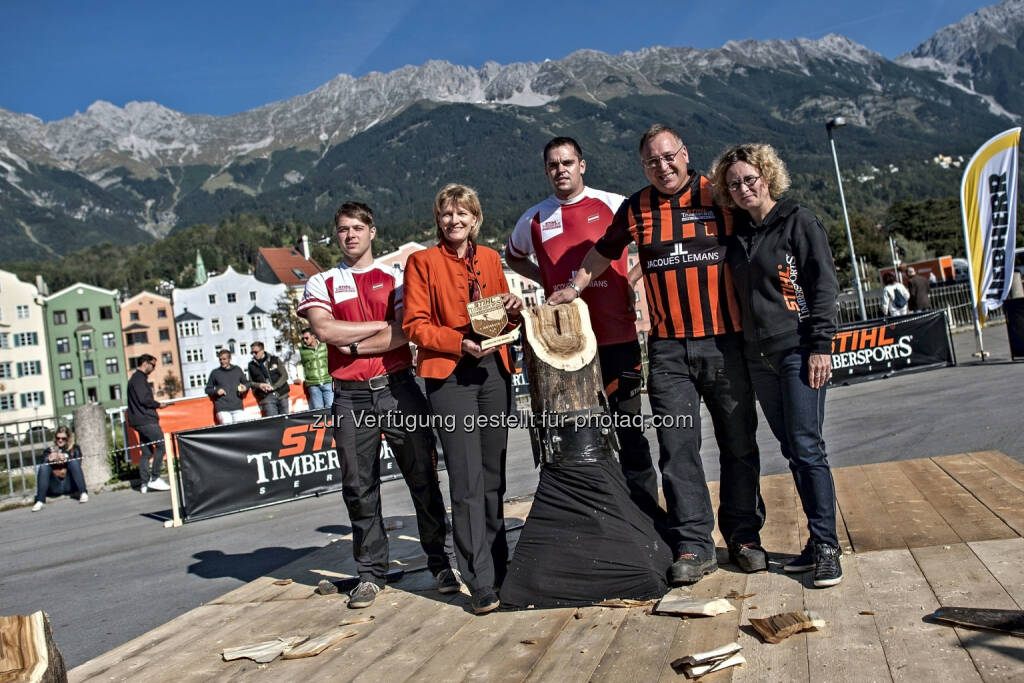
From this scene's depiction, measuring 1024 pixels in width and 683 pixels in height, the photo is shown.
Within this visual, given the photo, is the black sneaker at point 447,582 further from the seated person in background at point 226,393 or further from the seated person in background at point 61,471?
the seated person in background at point 61,471

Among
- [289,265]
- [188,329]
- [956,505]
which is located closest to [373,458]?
[956,505]

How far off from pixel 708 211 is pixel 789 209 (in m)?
0.40

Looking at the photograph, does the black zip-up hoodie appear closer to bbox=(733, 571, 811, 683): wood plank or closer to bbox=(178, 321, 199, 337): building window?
bbox=(733, 571, 811, 683): wood plank

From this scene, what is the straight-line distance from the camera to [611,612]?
11.0ft

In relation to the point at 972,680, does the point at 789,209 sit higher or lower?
higher

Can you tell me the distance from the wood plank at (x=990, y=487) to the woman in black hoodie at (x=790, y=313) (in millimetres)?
952

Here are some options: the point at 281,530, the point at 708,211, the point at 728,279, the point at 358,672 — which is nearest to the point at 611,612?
the point at 358,672

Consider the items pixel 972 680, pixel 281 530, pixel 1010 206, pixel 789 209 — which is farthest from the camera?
pixel 1010 206

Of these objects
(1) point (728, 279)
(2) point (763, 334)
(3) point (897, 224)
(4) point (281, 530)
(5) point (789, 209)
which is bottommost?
(4) point (281, 530)

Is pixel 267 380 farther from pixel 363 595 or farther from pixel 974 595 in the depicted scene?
pixel 974 595

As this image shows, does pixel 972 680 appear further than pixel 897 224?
No

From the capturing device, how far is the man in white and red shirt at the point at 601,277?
4141mm

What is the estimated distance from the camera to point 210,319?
258 feet

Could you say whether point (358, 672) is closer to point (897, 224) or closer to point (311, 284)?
point (311, 284)
